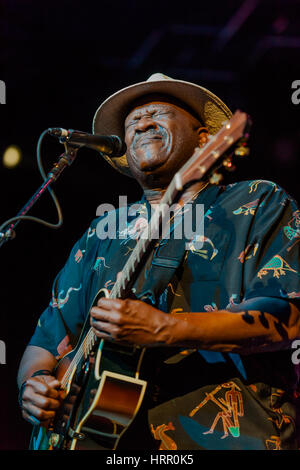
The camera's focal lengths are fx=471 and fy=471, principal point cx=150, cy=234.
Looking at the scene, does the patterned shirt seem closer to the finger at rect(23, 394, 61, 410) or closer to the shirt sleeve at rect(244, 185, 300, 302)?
the shirt sleeve at rect(244, 185, 300, 302)

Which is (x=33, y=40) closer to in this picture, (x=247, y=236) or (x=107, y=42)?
(x=107, y=42)

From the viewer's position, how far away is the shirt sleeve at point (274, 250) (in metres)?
1.97

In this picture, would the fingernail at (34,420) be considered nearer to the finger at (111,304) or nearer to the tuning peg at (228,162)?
the finger at (111,304)

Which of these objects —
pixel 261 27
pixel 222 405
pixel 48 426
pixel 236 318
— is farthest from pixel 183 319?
pixel 261 27

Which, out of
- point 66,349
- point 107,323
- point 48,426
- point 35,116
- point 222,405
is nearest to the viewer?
point 107,323

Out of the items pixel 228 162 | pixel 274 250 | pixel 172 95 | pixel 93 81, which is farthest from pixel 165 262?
pixel 93 81

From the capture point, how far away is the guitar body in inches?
76.1

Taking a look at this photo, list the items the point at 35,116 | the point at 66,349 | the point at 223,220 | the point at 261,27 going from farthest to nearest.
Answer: the point at 35,116 < the point at 261,27 < the point at 66,349 < the point at 223,220

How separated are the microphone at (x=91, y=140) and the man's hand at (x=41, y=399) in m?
1.18

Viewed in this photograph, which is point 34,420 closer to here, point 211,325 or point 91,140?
point 211,325

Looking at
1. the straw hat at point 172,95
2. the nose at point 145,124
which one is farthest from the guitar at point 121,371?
the straw hat at point 172,95

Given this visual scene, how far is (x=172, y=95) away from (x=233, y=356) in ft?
5.49

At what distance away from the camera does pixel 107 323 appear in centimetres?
183

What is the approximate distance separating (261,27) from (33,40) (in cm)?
204
